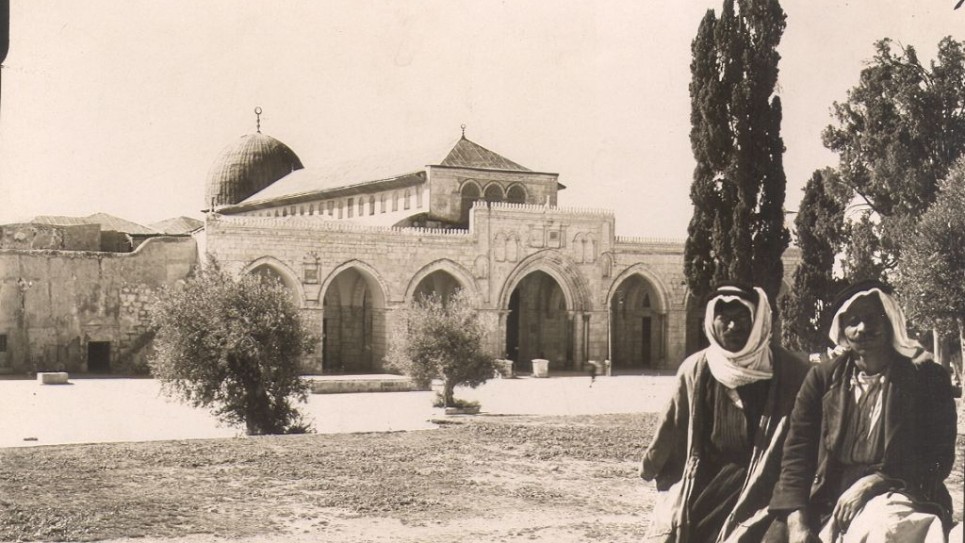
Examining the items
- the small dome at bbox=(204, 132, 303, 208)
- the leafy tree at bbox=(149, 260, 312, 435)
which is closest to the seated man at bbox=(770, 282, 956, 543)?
the leafy tree at bbox=(149, 260, 312, 435)

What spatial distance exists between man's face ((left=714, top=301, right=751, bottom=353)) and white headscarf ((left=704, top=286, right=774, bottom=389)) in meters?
0.03

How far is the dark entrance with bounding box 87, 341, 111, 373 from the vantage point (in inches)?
1106

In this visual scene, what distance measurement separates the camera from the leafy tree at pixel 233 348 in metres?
16.5

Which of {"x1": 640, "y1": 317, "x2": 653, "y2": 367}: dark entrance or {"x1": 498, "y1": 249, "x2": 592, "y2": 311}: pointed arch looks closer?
{"x1": 498, "y1": 249, "x2": 592, "y2": 311}: pointed arch

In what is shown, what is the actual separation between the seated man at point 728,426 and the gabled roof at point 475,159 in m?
26.2

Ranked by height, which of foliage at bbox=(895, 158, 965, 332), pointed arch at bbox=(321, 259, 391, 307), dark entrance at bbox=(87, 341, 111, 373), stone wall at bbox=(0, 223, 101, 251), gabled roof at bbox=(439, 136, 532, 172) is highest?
gabled roof at bbox=(439, 136, 532, 172)

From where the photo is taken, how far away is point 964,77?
11.1m

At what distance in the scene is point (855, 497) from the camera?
686 cm

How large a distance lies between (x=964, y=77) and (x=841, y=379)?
5.78 metres

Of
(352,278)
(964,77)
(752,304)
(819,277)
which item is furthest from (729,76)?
(352,278)

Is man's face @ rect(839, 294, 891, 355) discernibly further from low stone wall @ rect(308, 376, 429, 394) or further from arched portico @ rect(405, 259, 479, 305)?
→ arched portico @ rect(405, 259, 479, 305)

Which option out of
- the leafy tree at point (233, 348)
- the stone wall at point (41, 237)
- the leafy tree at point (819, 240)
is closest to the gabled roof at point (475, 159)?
the stone wall at point (41, 237)

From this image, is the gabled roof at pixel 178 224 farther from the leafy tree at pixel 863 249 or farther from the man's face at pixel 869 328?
the man's face at pixel 869 328

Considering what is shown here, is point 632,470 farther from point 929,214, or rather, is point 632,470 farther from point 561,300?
point 561,300
